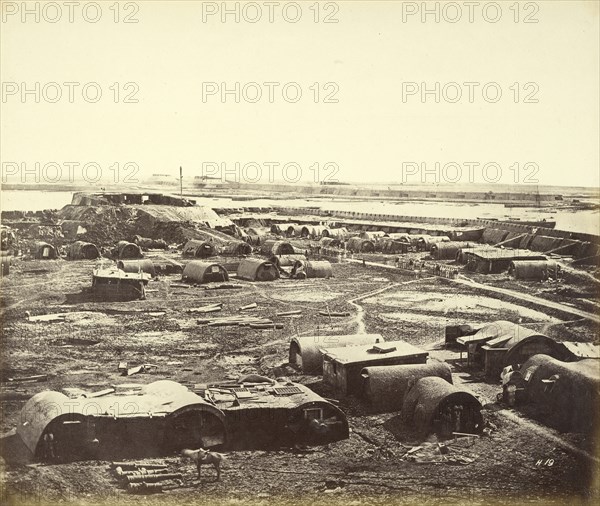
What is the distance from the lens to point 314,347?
2141 centimetres

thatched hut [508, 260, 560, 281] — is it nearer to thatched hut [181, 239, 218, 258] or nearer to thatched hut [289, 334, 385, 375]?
thatched hut [289, 334, 385, 375]

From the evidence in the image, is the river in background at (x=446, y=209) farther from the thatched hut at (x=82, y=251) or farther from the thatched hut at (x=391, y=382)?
the thatched hut at (x=391, y=382)

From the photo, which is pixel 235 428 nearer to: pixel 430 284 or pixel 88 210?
pixel 430 284

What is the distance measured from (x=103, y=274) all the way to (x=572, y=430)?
22.6m

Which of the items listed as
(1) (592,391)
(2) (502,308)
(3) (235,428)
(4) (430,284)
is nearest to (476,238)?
(4) (430,284)

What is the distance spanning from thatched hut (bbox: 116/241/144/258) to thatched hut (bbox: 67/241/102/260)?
4.68 ft

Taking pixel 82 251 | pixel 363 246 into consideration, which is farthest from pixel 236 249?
pixel 82 251

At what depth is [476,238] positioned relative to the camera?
5306cm

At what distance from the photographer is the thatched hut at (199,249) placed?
48.2 metres

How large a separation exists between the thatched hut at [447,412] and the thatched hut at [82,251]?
33.3 meters

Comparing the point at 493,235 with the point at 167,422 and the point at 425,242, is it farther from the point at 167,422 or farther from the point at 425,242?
the point at 167,422

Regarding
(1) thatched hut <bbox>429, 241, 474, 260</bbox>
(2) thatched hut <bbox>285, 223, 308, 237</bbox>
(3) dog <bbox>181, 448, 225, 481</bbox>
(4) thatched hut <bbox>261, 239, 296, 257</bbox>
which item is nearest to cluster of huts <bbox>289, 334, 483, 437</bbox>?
(3) dog <bbox>181, 448, 225, 481</bbox>

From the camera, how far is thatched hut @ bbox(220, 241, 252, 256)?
49312mm

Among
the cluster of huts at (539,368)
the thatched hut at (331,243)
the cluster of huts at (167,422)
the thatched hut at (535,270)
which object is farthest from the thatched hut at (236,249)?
the cluster of huts at (167,422)
